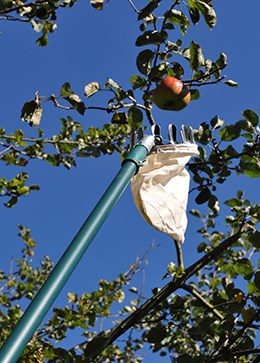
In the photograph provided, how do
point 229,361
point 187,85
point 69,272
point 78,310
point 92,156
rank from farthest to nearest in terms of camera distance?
point 78,310 → point 92,156 → point 187,85 → point 229,361 → point 69,272

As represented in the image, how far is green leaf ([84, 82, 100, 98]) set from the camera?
2209 mm

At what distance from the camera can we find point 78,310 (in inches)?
149

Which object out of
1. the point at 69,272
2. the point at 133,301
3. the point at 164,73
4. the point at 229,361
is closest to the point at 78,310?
the point at 133,301

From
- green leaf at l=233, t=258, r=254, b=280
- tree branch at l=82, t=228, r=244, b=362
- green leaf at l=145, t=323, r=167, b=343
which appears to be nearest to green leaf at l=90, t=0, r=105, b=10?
tree branch at l=82, t=228, r=244, b=362

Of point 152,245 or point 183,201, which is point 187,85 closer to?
point 183,201

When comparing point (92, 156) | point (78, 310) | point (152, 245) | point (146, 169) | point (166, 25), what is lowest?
point (146, 169)

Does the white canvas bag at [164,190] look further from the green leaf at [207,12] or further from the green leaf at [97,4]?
the green leaf at [97,4]

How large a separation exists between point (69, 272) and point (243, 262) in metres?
1.13

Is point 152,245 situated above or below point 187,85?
above

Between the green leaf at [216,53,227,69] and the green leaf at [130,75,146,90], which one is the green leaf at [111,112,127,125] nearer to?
the green leaf at [130,75,146,90]

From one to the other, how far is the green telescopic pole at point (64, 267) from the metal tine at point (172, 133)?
246 millimetres

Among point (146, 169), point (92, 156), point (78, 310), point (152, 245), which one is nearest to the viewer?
point (146, 169)

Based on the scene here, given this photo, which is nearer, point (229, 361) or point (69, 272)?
point (69, 272)

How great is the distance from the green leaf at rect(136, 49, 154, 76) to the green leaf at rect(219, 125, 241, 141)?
0.49 m
